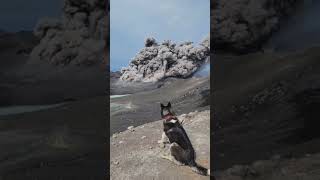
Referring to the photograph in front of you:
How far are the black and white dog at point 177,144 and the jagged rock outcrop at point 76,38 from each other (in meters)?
1.16

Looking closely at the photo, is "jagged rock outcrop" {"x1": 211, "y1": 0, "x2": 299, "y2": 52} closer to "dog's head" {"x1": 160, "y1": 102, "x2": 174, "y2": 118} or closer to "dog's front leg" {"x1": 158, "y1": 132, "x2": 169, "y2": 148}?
"dog's head" {"x1": 160, "y1": 102, "x2": 174, "y2": 118}

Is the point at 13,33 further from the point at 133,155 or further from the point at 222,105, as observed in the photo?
the point at 222,105

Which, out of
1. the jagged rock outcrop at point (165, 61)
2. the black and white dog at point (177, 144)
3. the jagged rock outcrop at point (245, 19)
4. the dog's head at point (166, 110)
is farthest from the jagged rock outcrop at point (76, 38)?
the jagged rock outcrop at point (245, 19)

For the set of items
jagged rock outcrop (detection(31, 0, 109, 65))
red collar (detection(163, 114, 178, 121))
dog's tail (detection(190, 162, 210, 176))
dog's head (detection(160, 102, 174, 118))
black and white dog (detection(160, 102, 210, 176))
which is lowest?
dog's tail (detection(190, 162, 210, 176))

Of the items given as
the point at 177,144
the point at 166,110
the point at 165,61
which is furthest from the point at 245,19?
the point at 177,144

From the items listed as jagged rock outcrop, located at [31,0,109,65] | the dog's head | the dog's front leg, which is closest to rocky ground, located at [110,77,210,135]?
the dog's head

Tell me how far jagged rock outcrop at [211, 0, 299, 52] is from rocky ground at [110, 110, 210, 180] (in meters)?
0.94

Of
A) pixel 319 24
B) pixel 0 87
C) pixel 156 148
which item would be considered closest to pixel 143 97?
pixel 156 148

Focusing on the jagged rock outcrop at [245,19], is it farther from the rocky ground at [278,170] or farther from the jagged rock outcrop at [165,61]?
the rocky ground at [278,170]

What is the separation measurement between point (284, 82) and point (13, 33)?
3259mm

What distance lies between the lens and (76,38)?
6324mm

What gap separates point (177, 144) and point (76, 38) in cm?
179

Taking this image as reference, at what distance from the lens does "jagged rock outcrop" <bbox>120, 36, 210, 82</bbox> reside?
6613 millimetres

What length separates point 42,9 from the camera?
618 cm
